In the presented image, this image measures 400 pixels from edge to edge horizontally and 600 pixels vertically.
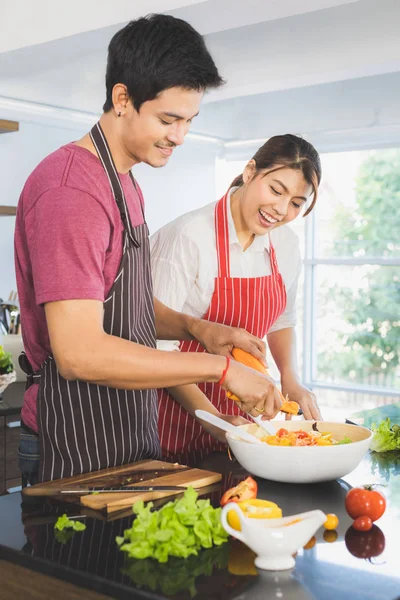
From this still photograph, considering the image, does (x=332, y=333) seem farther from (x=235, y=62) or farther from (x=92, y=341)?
(x=92, y=341)

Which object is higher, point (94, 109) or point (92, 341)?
point (94, 109)

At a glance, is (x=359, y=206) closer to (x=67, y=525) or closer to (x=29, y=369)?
(x=29, y=369)

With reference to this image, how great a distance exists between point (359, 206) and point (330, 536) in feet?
19.5

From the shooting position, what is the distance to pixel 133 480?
5.41 feet

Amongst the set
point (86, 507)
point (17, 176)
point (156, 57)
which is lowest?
point (86, 507)

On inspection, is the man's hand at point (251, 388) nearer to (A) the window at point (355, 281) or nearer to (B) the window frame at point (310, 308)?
(A) the window at point (355, 281)

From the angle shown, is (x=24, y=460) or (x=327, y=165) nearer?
(x=24, y=460)

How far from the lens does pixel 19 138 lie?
18.9ft

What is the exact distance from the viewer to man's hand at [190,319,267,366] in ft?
6.66

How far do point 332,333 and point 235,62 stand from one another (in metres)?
3.10

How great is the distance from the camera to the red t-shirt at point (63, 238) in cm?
151

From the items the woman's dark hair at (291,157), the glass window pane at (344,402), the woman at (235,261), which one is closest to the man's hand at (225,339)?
the woman at (235,261)

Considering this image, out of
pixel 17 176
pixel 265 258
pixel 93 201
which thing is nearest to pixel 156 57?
pixel 93 201

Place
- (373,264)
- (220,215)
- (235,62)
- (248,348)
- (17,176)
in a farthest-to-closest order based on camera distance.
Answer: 1. (373,264)
2. (17,176)
3. (235,62)
4. (220,215)
5. (248,348)
